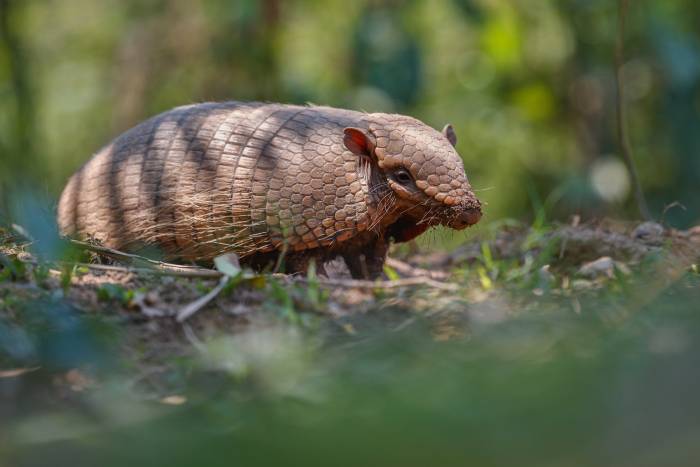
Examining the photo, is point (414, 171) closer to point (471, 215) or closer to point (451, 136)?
point (471, 215)

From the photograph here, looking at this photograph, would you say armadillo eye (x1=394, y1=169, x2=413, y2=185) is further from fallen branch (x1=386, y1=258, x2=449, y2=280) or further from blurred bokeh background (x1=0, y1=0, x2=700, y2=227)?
blurred bokeh background (x1=0, y1=0, x2=700, y2=227)

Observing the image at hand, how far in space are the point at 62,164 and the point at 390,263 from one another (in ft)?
28.6

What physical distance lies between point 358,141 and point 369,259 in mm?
782

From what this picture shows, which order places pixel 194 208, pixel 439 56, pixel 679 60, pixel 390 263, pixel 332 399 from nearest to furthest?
pixel 332 399 → pixel 194 208 → pixel 390 263 → pixel 679 60 → pixel 439 56

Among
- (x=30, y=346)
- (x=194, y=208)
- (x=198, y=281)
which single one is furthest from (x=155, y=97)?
(x=30, y=346)

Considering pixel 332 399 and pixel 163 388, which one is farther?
pixel 163 388

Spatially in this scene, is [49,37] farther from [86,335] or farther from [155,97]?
[86,335]

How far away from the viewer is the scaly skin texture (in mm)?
4789

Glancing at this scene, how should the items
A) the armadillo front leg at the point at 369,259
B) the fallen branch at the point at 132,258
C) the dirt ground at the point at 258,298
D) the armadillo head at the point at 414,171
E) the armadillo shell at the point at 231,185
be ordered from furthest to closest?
the armadillo front leg at the point at 369,259
the armadillo shell at the point at 231,185
the armadillo head at the point at 414,171
the fallen branch at the point at 132,258
the dirt ground at the point at 258,298

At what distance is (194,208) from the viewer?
5098 millimetres

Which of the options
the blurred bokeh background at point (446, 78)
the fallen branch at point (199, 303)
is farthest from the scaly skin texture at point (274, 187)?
the blurred bokeh background at point (446, 78)

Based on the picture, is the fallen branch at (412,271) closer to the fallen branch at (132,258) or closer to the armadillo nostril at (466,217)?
the armadillo nostril at (466,217)

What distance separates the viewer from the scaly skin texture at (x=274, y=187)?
4.79 m

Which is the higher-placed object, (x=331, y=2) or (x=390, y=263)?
(x=331, y=2)
